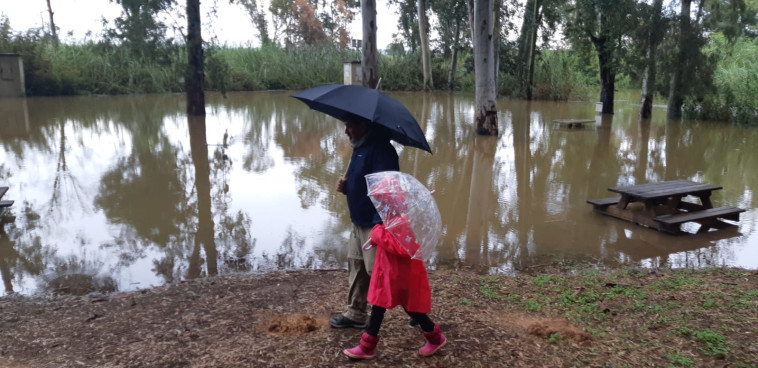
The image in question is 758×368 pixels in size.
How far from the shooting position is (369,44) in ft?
47.1

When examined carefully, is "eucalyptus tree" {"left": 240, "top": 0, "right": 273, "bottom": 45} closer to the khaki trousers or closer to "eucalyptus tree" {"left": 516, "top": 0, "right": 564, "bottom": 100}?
"eucalyptus tree" {"left": 516, "top": 0, "right": 564, "bottom": 100}

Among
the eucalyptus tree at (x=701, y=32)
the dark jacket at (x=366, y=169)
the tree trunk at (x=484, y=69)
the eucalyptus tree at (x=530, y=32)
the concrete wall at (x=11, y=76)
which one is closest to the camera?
the dark jacket at (x=366, y=169)

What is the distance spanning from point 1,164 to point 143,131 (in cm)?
484

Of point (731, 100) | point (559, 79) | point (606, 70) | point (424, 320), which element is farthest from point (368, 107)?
point (559, 79)

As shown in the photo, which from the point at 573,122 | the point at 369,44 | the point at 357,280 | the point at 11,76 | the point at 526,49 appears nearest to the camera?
the point at 357,280

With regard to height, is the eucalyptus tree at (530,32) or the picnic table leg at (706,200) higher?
the eucalyptus tree at (530,32)

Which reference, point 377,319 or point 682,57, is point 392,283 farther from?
point 682,57

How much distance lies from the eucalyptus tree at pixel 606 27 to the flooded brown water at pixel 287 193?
3024 millimetres

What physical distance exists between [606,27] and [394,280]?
18.6 meters

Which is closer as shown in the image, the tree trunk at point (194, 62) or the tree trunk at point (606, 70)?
the tree trunk at point (194, 62)

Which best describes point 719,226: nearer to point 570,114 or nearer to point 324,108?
point 324,108

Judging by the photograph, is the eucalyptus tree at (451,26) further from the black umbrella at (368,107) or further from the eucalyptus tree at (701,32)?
the black umbrella at (368,107)

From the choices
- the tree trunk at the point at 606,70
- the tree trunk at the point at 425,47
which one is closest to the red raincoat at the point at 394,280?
the tree trunk at the point at 606,70

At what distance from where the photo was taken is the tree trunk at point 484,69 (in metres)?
14.5
